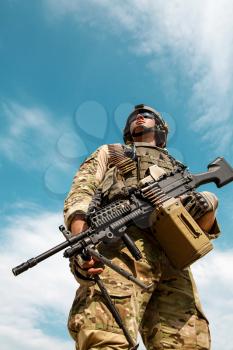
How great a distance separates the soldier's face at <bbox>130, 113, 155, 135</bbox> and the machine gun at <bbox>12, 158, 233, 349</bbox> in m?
0.88

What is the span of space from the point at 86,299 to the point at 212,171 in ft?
7.66

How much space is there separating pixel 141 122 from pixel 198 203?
1.57 metres

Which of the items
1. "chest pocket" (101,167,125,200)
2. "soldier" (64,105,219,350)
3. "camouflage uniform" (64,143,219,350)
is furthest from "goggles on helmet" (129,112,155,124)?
"chest pocket" (101,167,125,200)

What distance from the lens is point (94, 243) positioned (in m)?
3.64

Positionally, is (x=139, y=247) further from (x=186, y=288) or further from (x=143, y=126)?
(x=143, y=126)

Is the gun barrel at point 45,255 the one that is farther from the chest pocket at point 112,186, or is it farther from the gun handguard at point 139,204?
the chest pocket at point 112,186

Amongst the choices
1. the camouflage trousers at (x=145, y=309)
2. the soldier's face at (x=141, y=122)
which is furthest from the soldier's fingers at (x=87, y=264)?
the soldier's face at (x=141, y=122)

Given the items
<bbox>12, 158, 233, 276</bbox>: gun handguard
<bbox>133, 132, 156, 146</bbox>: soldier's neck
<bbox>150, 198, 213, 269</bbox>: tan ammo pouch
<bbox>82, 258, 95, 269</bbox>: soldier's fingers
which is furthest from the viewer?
<bbox>133, 132, 156, 146</bbox>: soldier's neck

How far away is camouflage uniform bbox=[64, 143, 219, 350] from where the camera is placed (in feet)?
11.1

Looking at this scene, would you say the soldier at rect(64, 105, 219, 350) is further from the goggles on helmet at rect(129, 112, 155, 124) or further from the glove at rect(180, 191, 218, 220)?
the goggles on helmet at rect(129, 112, 155, 124)

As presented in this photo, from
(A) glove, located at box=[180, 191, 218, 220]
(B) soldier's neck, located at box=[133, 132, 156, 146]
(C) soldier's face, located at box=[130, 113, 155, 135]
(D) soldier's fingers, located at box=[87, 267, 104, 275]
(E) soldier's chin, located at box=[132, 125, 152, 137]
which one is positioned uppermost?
(C) soldier's face, located at box=[130, 113, 155, 135]

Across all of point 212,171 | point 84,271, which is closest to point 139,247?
point 84,271

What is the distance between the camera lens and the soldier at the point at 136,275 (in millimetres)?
3408

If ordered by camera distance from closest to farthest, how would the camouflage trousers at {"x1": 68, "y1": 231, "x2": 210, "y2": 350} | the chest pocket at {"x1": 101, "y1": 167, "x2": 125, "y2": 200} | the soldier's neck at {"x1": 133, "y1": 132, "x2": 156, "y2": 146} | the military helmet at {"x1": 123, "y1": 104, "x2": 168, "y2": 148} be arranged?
the camouflage trousers at {"x1": 68, "y1": 231, "x2": 210, "y2": 350} → the chest pocket at {"x1": 101, "y1": 167, "x2": 125, "y2": 200} → the soldier's neck at {"x1": 133, "y1": 132, "x2": 156, "y2": 146} → the military helmet at {"x1": 123, "y1": 104, "x2": 168, "y2": 148}
